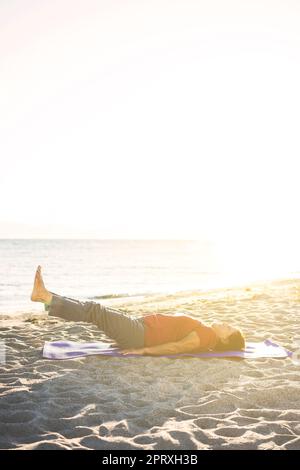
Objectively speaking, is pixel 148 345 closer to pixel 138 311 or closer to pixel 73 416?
pixel 73 416

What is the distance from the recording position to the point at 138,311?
11.7 m

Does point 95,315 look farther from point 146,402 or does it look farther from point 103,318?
point 146,402

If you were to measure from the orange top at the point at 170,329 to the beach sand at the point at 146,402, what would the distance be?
0.32 m

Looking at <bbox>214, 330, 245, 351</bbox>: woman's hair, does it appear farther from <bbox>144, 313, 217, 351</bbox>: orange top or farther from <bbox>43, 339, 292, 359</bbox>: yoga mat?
<bbox>144, 313, 217, 351</bbox>: orange top

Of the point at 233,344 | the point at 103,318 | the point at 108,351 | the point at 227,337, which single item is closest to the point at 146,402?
the point at 103,318

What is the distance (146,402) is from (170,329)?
1.59 m

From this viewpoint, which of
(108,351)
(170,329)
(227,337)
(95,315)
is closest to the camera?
(95,315)

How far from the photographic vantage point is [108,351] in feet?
21.3

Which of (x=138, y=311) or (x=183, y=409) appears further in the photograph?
(x=138, y=311)

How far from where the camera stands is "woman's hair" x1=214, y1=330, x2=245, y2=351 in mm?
6425

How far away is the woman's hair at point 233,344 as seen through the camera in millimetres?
6425
